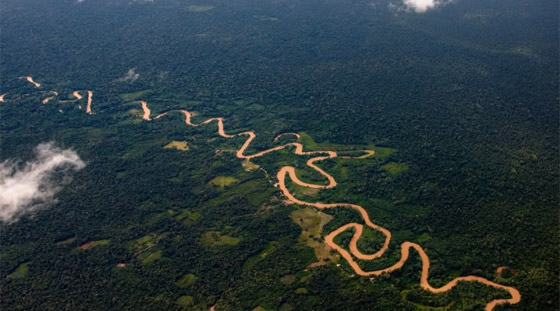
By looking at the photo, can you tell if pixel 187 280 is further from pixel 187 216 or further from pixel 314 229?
pixel 314 229

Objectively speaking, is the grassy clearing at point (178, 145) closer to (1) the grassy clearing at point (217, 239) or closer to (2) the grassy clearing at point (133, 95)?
(2) the grassy clearing at point (133, 95)

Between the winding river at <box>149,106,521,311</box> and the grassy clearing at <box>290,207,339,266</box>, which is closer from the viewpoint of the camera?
the winding river at <box>149,106,521,311</box>

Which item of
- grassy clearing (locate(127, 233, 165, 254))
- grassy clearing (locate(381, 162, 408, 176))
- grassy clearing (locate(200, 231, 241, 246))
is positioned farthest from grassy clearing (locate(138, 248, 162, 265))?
grassy clearing (locate(381, 162, 408, 176))

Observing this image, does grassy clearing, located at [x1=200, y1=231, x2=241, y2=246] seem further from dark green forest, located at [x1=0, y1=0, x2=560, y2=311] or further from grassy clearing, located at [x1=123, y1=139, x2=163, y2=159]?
grassy clearing, located at [x1=123, y1=139, x2=163, y2=159]

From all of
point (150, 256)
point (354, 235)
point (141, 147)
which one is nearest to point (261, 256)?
point (354, 235)

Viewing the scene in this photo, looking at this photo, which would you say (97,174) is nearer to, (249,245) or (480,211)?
(249,245)

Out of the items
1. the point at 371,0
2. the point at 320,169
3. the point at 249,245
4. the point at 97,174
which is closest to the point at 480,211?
the point at 320,169
